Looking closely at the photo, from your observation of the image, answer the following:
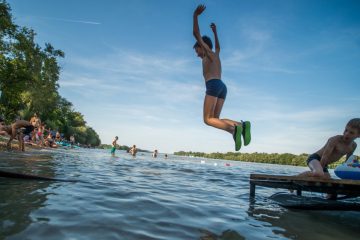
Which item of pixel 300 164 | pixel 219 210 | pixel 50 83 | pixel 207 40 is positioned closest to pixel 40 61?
pixel 50 83

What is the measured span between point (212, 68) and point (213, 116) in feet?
3.51

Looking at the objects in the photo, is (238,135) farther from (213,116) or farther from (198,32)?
(198,32)

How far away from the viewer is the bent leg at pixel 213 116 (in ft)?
18.7

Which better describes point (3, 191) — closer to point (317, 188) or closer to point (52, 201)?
point (52, 201)

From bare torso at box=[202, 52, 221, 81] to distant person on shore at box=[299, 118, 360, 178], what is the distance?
2918 mm

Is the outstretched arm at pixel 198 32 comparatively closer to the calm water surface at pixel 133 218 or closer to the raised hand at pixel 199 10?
the raised hand at pixel 199 10

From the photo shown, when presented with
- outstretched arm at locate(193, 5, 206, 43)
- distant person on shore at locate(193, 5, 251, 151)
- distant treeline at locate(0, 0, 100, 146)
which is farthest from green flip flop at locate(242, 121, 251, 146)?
distant treeline at locate(0, 0, 100, 146)

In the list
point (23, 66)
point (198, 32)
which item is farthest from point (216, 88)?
point (23, 66)

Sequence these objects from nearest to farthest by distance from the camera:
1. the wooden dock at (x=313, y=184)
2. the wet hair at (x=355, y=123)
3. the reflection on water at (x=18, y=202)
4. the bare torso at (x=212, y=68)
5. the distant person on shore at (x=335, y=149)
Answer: the reflection on water at (x=18, y=202), the wooden dock at (x=313, y=184), the wet hair at (x=355, y=123), the distant person on shore at (x=335, y=149), the bare torso at (x=212, y=68)

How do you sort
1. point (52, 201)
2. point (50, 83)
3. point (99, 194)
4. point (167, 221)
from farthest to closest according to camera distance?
point (50, 83), point (99, 194), point (52, 201), point (167, 221)

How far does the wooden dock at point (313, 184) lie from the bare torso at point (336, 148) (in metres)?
1.14

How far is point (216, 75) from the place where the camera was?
19.6 feet

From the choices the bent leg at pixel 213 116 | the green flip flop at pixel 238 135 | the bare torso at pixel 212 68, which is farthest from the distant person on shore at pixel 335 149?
the bare torso at pixel 212 68

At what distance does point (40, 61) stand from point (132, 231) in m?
29.2
